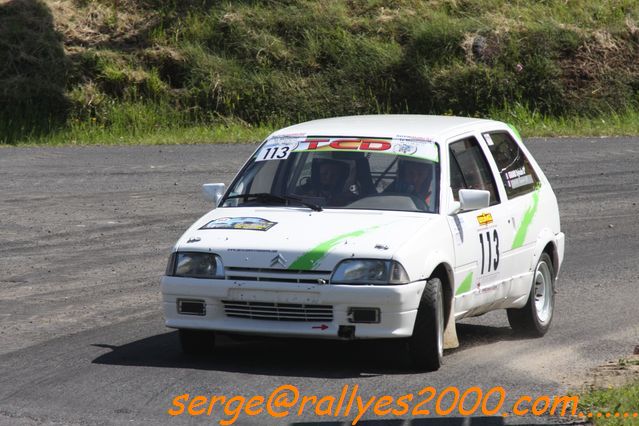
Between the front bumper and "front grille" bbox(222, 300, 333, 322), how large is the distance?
1.0 inches

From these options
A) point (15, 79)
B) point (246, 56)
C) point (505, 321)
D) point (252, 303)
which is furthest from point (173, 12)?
point (252, 303)

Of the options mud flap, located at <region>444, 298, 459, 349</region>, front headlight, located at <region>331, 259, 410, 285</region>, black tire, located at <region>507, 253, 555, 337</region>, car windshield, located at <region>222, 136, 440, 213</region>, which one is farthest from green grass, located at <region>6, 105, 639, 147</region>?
front headlight, located at <region>331, 259, 410, 285</region>

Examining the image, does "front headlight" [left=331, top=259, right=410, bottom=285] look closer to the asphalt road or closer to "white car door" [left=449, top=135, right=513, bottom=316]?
the asphalt road

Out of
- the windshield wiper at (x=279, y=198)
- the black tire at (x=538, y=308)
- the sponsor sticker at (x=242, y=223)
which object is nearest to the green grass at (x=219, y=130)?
the black tire at (x=538, y=308)

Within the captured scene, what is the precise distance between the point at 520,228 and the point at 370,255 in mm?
2044

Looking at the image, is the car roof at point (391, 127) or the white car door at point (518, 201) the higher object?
the car roof at point (391, 127)

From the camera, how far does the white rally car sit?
292 inches

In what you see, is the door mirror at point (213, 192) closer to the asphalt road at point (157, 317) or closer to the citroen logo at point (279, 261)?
the asphalt road at point (157, 317)

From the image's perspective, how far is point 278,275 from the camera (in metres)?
7.45

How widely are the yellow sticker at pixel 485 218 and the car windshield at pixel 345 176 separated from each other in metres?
0.44

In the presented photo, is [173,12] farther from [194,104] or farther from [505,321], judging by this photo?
[505,321]

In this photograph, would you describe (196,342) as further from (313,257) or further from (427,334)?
(427,334)

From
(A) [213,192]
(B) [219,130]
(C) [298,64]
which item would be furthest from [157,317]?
(C) [298,64]

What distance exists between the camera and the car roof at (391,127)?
28.5 feet
